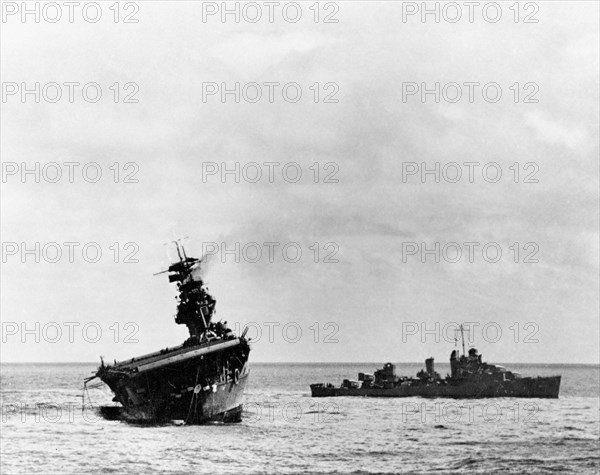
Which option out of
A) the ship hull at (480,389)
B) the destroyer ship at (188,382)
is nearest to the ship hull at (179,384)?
the destroyer ship at (188,382)

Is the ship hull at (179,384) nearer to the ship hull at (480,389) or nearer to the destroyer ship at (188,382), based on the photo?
the destroyer ship at (188,382)

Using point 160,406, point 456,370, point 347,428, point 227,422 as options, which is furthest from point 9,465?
point 456,370

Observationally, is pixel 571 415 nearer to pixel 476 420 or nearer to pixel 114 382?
pixel 476 420

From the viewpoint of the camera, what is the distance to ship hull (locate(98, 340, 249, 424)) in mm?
33625

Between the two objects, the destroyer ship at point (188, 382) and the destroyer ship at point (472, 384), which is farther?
the destroyer ship at point (472, 384)

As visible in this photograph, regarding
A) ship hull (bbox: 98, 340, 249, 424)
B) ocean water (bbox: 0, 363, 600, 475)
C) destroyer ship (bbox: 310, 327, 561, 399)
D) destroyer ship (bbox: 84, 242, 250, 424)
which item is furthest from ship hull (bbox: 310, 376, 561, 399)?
ship hull (bbox: 98, 340, 249, 424)

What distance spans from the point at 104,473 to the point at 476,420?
84.3 feet

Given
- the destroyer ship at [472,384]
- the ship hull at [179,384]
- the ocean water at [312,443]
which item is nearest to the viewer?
the ocean water at [312,443]

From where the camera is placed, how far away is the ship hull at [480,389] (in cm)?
6022

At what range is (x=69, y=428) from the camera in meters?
36.1

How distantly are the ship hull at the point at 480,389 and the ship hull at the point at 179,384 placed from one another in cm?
2937

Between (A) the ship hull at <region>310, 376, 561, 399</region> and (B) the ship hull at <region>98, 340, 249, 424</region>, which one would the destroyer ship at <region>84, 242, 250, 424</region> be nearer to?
(B) the ship hull at <region>98, 340, 249, 424</region>

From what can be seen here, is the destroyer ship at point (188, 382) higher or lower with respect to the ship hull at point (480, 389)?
higher

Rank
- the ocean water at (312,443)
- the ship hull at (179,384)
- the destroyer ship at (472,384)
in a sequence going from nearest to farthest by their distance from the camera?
the ocean water at (312,443) < the ship hull at (179,384) < the destroyer ship at (472,384)
